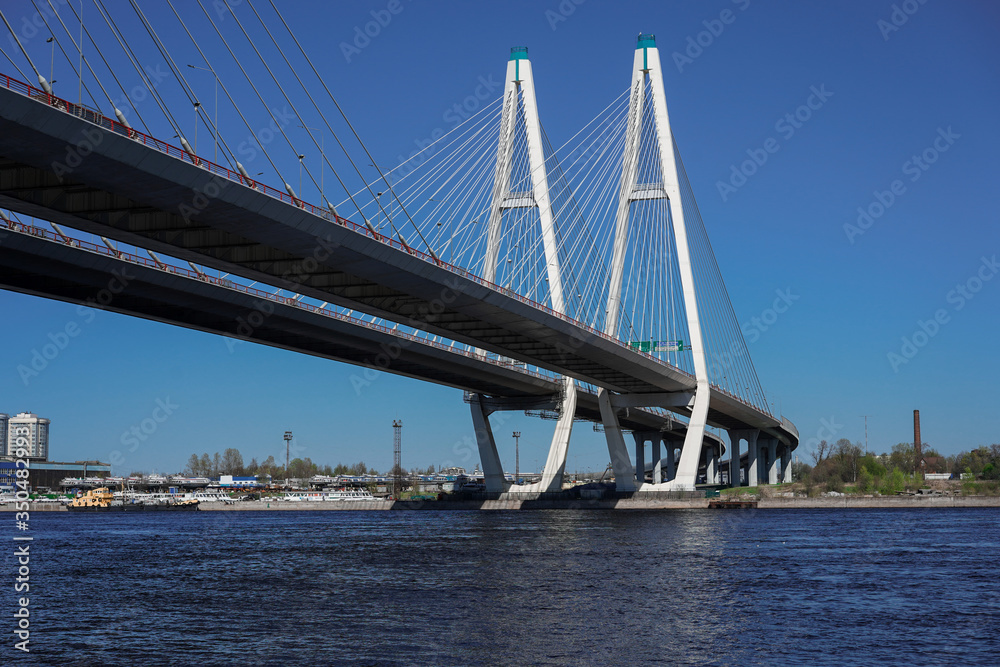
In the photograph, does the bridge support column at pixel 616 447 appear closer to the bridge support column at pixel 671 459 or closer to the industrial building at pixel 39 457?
the bridge support column at pixel 671 459

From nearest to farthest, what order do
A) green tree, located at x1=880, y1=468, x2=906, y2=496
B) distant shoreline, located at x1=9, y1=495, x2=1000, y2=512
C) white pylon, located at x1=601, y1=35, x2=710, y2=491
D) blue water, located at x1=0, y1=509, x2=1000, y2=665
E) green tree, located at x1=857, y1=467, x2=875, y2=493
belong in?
blue water, located at x1=0, y1=509, x2=1000, y2=665 < white pylon, located at x1=601, y1=35, x2=710, y2=491 < distant shoreline, located at x1=9, y1=495, x2=1000, y2=512 < green tree, located at x1=880, y1=468, x2=906, y2=496 < green tree, located at x1=857, y1=467, x2=875, y2=493

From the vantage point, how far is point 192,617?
21141mm

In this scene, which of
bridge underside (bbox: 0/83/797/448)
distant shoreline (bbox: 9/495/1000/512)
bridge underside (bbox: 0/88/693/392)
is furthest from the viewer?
distant shoreline (bbox: 9/495/1000/512)

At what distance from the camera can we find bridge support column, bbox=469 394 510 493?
78.8 m

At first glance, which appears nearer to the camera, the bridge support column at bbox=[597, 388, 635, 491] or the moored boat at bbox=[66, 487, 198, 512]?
the bridge support column at bbox=[597, 388, 635, 491]

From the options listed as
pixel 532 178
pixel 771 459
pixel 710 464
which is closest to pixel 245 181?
pixel 532 178

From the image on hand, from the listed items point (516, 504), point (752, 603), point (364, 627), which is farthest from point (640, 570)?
point (516, 504)

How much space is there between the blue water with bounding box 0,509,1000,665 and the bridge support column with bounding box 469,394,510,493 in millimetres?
35928

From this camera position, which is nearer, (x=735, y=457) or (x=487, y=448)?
(x=487, y=448)

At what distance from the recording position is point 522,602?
903 inches

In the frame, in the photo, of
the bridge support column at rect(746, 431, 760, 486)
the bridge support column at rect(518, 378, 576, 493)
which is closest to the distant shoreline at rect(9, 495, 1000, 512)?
the bridge support column at rect(518, 378, 576, 493)

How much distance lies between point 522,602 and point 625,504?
52.3 m

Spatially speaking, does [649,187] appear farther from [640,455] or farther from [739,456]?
[640,455]

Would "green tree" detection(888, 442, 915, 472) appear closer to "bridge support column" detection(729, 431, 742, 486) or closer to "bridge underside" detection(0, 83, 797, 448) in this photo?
"bridge support column" detection(729, 431, 742, 486)
